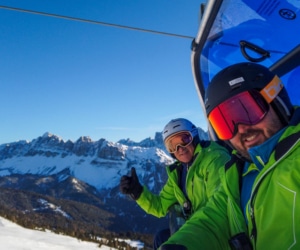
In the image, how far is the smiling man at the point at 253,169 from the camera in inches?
59.6

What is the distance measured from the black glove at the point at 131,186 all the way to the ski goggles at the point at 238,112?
2.62 meters

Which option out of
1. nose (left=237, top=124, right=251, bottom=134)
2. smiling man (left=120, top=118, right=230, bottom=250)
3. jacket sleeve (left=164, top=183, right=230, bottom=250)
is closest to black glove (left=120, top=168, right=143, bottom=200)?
smiling man (left=120, top=118, right=230, bottom=250)

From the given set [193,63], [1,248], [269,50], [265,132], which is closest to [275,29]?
[269,50]

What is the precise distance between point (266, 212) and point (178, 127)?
2451 millimetres

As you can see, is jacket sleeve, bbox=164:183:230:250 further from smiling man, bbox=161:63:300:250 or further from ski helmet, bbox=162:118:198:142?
ski helmet, bbox=162:118:198:142

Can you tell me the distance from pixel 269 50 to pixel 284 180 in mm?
3061

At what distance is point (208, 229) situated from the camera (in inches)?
80.8

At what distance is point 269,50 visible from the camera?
416cm

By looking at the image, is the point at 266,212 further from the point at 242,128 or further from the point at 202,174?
the point at 202,174

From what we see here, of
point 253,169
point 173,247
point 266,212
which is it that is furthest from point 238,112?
point 173,247

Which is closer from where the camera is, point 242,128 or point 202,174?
point 242,128

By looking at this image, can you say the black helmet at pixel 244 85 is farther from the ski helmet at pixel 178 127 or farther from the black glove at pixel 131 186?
the black glove at pixel 131 186

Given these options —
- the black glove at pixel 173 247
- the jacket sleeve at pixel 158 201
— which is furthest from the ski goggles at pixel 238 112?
the jacket sleeve at pixel 158 201

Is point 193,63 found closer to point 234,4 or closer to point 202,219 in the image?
point 234,4
